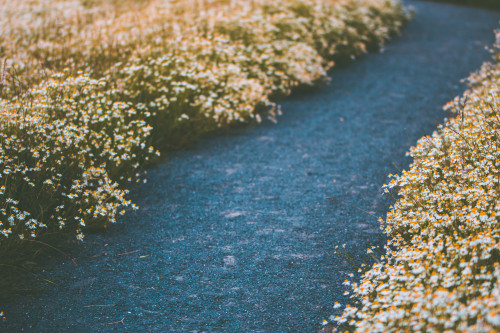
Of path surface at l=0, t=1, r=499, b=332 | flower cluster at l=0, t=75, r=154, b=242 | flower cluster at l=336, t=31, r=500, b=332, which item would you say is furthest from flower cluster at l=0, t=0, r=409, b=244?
flower cluster at l=336, t=31, r=500, b=332

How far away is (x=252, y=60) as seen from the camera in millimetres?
7969

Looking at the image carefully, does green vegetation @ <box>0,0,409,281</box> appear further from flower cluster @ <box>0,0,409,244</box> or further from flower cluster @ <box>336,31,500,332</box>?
flower cluster @ <box>336,31,500,332</box>

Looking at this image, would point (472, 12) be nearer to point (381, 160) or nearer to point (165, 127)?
point (381, 160)

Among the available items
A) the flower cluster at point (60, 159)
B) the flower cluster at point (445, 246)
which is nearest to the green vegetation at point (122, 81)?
the flower cluster at point (60, 159)

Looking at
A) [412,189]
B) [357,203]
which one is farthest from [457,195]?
[357,203]

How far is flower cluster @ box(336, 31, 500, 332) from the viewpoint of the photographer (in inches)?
103

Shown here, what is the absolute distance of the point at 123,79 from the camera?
634cm

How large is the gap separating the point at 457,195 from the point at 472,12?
17.1m

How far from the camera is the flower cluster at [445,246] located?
8.58 ft

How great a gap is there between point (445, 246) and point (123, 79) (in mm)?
4777

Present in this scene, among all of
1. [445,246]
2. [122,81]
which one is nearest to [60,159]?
[122,81]

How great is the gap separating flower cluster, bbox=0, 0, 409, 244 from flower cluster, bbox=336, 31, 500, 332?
8.76 feet

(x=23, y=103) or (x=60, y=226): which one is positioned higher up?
(x=23, y=103)

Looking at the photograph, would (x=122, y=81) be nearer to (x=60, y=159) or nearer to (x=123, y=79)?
(x=123, y=79)
